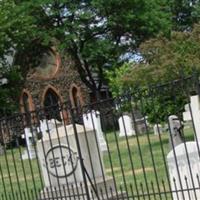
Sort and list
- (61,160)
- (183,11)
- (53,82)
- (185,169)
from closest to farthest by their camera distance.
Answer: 1. (185,169)
2. (61,160)
3. (53,82)
4. (183,11)

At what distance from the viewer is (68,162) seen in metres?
11.2

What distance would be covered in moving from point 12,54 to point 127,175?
26794 millimetres

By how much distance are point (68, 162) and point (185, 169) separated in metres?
2.50

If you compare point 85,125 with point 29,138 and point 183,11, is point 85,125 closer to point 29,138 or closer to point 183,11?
point 29,138

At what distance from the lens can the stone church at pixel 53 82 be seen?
160ft

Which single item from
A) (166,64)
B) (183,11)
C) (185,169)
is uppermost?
(183,11)

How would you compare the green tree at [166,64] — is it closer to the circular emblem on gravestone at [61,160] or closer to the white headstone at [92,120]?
the white headstone at [92,120]

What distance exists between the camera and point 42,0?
42250mm

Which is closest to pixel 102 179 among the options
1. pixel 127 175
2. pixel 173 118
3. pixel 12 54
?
pixel 127 175

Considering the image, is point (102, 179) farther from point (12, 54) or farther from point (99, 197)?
point (12, 54)

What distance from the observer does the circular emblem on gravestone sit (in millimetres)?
11086

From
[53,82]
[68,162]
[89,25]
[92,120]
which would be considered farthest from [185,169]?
[53,82]

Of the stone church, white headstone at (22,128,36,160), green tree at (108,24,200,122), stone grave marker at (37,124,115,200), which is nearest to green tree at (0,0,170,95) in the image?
the stone church

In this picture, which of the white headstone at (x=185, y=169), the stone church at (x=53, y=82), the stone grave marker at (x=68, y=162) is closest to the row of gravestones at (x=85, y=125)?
the stone grave marker at (x=68, y=162)
